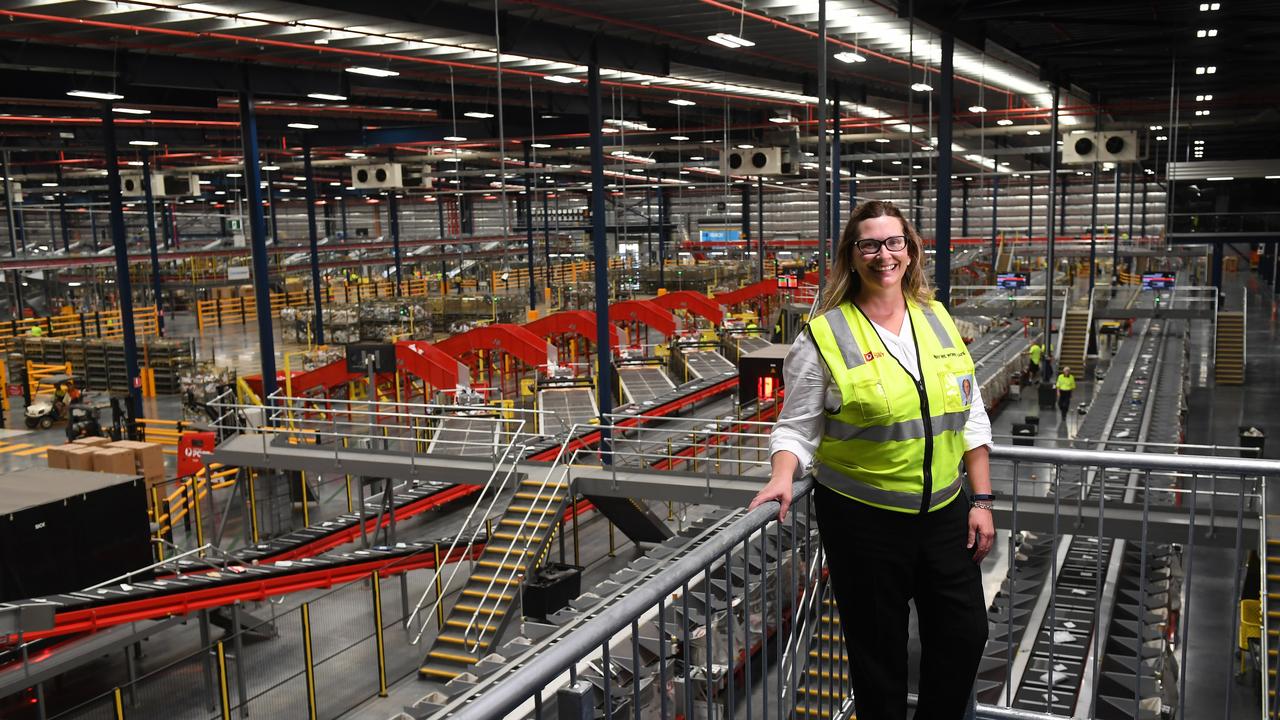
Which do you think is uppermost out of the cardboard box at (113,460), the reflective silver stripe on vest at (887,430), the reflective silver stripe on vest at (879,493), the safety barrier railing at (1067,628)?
the reflective silver stripe on vest at (887,430)

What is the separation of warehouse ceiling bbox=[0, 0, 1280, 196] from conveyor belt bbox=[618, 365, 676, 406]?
4.83 metres

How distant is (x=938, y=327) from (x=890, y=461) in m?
0.43

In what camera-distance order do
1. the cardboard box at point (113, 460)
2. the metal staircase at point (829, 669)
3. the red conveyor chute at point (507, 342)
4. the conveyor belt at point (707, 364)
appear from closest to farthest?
the metal staircase at point (829, 669) → the cardboard box at point (113, 460) → the red conveyor chute at point (507, 342) → the conveyor belt at point (707, 364)

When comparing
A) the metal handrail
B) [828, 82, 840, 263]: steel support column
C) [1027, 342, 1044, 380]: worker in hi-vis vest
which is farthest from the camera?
[1027, 342, 1044, 380]: worker in hi-vis vest

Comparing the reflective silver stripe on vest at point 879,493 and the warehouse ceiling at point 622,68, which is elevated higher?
the warehouse ceiling at point 622,68

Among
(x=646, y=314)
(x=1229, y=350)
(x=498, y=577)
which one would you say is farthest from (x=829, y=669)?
(x=1229, y=350)

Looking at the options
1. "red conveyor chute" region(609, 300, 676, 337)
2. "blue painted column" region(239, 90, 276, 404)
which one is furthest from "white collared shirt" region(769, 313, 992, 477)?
"red conveyor chute" region(609, 300, 676, 337)

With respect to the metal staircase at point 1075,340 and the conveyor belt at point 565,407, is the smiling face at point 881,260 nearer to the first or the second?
the conveyor belt at point 565,407

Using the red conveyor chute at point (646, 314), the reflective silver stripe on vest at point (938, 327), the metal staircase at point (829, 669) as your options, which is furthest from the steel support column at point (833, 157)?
the reflective silver stripe on vest at point (938, 327)

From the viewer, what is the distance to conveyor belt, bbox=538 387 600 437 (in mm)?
17328

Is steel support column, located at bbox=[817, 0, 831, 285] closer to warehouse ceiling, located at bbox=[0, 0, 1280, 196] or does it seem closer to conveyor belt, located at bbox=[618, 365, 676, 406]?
warehouse ceiling, located at bbox=[0, 0, 1280, 196]

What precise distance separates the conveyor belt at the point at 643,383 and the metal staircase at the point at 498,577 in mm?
8040

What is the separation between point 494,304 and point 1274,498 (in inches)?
797

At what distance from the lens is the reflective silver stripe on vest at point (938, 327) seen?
260 centimetres
